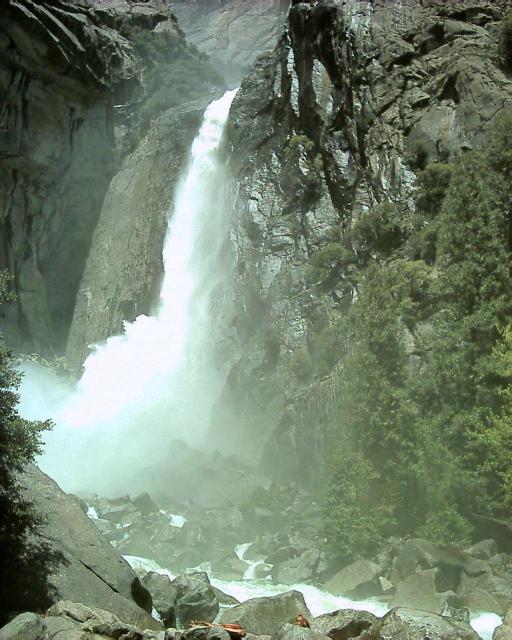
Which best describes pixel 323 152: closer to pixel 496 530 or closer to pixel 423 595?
pixel 496 530

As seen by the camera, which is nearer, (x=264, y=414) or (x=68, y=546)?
(x=68, y=546)

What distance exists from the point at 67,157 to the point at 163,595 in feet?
125

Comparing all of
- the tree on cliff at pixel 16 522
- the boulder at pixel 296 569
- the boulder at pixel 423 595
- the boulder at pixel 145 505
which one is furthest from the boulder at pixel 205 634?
the boulder at pixel 145 505

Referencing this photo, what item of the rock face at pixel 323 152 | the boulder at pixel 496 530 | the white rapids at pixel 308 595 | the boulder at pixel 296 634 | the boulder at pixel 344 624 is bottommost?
the white rapids at pixel 308 595

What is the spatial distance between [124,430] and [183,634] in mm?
30616

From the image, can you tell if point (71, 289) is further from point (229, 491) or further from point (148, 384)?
point (229, 491)

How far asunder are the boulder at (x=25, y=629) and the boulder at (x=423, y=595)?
961 centimetres

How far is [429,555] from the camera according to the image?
17609 millimetres

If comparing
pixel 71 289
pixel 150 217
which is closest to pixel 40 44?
pixel 150 217

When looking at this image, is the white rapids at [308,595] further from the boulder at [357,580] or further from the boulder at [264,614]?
the boulder at [264,614]

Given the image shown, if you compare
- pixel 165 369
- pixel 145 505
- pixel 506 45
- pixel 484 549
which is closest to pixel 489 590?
pixel 484 549

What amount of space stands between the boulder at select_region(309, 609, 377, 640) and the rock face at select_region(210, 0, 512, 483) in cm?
1477

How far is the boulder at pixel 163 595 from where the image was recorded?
50.2 ft

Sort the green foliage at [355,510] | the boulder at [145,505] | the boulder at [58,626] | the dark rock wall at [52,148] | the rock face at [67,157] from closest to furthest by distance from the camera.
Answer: the boulder at [58,626]
the green foliage at [355,510]
the boulder at [145,505]
the dark rock wall at [52,148]
the rock face at [67,157]
